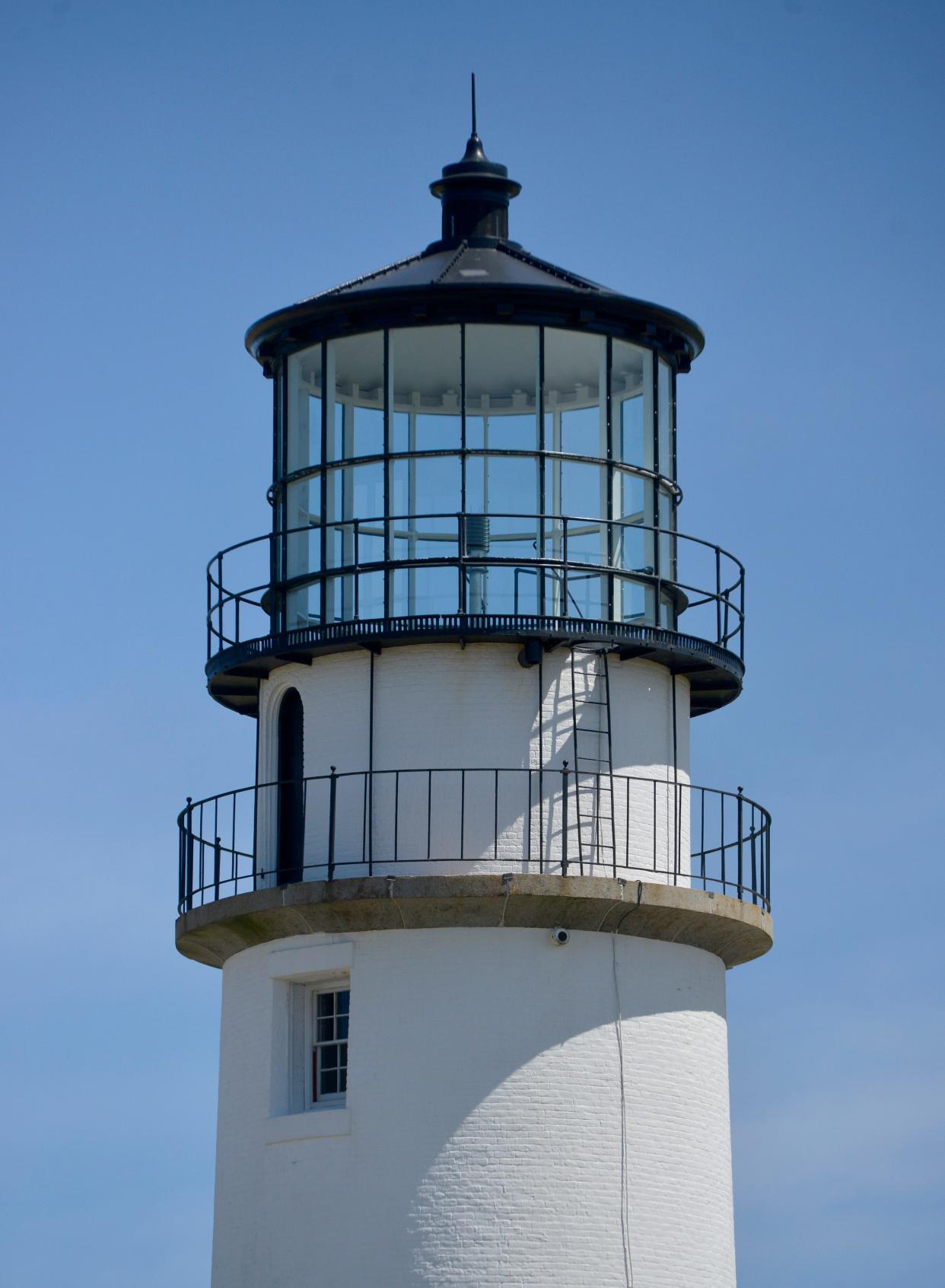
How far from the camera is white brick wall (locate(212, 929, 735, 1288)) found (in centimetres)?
3462

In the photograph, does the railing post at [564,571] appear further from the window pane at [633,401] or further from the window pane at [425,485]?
the window pane at [633,401]

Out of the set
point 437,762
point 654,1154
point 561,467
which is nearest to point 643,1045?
point 654,1154

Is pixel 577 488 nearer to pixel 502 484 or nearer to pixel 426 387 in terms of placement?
pixel 502 484

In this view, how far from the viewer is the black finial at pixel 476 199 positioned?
38562mm

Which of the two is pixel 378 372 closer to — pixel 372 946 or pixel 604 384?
pixel 604 384

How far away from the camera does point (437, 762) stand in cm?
3606

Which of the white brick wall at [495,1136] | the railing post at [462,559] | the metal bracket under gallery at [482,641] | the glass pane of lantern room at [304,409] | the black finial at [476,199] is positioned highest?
the black finial at [476,199]

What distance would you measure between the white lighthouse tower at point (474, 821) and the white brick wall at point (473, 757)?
37mm

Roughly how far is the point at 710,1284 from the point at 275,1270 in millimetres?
4669

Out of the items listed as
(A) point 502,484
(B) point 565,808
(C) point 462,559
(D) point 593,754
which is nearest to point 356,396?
(A) point 502,484

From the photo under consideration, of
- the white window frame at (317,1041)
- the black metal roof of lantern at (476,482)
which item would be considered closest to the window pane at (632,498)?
the black metal roof of lantern at (476,482)

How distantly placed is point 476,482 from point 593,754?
128 inches

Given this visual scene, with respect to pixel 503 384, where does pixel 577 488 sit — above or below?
below

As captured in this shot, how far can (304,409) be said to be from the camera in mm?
37844
